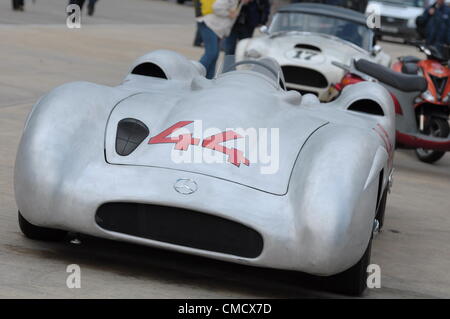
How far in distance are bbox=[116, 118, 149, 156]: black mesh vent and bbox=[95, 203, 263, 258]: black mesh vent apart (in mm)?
435

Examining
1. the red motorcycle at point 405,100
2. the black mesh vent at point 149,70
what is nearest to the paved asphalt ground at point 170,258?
the red motorcycle at point 405,100

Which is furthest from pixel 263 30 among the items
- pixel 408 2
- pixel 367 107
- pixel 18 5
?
pixel 408 2

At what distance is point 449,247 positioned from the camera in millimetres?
6727

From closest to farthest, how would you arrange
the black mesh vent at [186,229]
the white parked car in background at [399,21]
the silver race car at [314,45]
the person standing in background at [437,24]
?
the black mesh vent at [186,229] → the silver race car at [314,45] → the person standing in background at [437,24] → the white parked car in background at [399,21]

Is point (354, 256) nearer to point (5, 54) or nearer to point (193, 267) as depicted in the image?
point (193, 267)

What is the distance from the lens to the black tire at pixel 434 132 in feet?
35.1

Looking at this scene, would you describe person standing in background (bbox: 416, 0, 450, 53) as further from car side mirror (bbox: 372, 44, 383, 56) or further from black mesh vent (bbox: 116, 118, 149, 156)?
black mesh vent (bbox: 116, 118, 149, 156)

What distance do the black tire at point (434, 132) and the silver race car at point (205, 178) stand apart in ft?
16.8

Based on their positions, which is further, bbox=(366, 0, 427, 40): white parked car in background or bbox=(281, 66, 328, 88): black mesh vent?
bbox=(366, 0, 427, 40): white parked car in background

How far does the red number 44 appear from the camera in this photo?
16.8 feet

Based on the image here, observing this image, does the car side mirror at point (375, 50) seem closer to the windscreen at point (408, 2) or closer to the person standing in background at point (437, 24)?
the person standing in background at point (437, 24)

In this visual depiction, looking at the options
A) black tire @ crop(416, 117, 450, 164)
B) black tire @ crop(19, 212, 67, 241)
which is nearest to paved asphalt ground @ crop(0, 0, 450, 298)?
black tire @ crop(19, 212, 67, 241)

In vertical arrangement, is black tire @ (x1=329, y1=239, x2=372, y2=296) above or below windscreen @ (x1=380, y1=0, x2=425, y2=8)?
above
